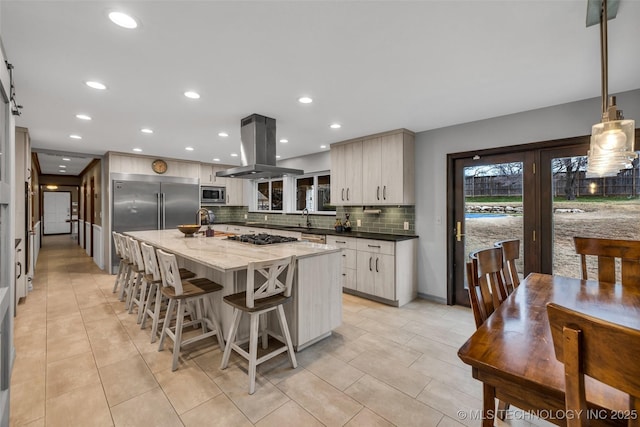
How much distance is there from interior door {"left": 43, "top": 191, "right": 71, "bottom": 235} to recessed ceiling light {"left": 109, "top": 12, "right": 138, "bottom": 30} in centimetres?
1383

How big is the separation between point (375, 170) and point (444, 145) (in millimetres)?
983

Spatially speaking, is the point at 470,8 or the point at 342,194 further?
the point at 342,194

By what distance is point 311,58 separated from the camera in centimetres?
207

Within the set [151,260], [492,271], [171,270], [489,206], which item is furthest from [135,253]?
[489,206]

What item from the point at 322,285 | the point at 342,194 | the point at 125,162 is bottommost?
the point at 322,285

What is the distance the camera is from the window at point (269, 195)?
6.66 m

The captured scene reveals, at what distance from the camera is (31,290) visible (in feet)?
14.2

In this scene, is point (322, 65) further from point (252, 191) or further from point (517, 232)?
point (252, 191)

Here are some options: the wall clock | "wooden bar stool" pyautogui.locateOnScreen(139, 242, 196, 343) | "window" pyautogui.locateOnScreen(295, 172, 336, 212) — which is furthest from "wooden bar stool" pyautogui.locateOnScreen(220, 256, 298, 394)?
the wall clock

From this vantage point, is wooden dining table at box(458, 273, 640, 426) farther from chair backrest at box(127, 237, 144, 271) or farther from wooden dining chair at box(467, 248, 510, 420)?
chair backrest at box(127, 237, 144, 271)

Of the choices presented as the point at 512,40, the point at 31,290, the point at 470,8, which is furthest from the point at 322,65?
the point at 31,290

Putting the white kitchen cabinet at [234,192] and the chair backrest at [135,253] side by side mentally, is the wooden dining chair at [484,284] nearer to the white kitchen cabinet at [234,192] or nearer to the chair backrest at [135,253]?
the chair backrest at [135,253]

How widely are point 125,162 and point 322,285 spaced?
5.00 metres

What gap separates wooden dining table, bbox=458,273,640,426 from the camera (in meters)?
0.81
